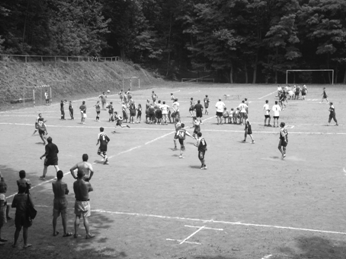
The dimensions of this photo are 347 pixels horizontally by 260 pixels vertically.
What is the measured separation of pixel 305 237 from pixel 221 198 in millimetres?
4252

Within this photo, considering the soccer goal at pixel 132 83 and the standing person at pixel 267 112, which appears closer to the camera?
the standing person at pixel 267 112

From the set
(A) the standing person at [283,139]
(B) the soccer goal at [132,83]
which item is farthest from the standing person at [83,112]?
(B) the soccer goal at [132,83]

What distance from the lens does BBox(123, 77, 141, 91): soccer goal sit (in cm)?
7539

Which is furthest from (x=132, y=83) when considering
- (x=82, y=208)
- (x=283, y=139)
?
(x=82, y=208)

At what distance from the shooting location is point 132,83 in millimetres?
78750

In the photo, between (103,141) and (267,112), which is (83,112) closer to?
(267,112)

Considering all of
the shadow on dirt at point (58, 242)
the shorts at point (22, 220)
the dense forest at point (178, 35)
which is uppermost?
the dense forest at point (178, 35)

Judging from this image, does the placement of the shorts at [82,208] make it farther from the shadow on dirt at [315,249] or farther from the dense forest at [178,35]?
the dense forest at [178,35]

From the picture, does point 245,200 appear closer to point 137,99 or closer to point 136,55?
point 137,99

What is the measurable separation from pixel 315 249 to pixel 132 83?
225ft

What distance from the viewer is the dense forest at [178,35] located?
6347 cm

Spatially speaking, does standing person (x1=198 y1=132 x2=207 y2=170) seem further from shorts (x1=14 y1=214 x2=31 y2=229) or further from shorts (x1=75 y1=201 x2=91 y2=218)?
shorts (x1=14 y1=214 x2=31 y2=229)

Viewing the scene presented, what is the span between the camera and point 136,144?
89.9ft

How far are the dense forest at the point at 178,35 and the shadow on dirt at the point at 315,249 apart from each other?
41.9 metres
